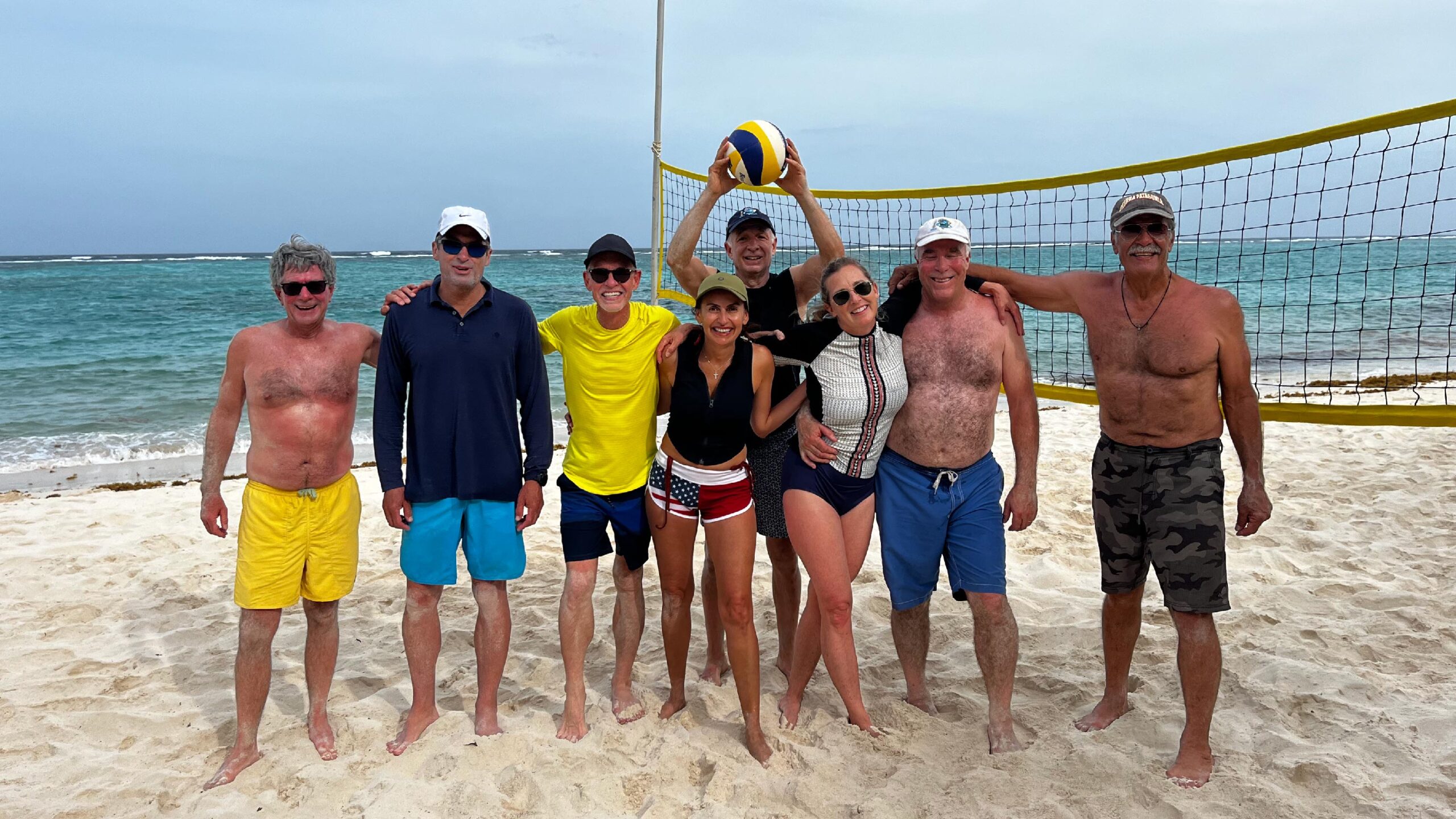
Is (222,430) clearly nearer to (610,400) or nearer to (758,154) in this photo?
(610,400)

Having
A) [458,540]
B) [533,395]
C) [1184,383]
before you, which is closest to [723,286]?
[533,395]

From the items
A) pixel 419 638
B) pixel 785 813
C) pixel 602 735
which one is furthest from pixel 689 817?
pixel 419 638

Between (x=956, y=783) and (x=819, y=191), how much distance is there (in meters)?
3.87

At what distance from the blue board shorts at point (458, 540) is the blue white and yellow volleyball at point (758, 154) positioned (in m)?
1.65

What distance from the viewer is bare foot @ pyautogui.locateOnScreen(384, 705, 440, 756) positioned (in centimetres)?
326

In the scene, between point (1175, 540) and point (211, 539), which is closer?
point (1175, 540)

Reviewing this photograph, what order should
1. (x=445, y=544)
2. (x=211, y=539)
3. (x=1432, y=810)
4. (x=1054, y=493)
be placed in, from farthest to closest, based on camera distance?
(x=1054, y=493), (x=211, y=539), (x=445, y=544), (x=1432, y=810)

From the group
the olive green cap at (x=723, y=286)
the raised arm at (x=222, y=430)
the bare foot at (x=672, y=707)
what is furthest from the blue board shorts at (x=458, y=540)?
the olive green cap at (x=723, y=286)

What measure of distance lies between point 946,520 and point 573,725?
1596mm

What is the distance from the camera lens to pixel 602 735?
11.0 ft

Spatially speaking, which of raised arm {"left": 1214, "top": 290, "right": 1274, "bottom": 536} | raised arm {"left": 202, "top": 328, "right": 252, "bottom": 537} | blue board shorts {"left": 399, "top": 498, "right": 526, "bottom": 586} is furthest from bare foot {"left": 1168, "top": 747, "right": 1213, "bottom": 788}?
raised arm {"left": 202, "top": 328, "right": 252, "bottom": 537}

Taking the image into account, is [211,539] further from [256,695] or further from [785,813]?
[785,813]

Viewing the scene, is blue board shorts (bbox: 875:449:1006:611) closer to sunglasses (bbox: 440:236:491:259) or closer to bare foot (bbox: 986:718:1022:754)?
bare foot (bbox: 986:718:1022:754)

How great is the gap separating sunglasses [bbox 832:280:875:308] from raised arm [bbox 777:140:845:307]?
412mm
